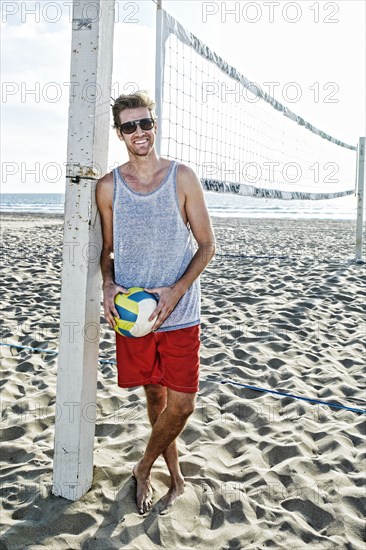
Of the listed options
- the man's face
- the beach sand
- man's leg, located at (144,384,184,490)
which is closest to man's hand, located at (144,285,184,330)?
man's leg, located at (144,384,184,490)

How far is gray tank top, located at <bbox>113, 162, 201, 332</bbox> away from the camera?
200 centimetres

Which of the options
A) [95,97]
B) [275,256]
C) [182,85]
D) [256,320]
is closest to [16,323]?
[256,320]

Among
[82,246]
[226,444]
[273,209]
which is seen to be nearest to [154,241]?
[82,246]

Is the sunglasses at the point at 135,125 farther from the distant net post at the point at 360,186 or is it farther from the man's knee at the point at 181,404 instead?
the distant net post at the point at 360,186

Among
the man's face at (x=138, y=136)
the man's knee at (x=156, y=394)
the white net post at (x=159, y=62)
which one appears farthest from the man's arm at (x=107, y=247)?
the white net post at (x=159, y=62)

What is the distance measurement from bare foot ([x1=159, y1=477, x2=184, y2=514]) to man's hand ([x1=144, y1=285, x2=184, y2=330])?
2.42 feet

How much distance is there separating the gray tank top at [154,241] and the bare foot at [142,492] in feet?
2.23

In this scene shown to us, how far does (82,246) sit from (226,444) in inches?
50.0

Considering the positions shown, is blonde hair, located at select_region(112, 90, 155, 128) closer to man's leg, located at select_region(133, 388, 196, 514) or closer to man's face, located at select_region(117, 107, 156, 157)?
man's face, located at select_region(117, 107, 156, 157)

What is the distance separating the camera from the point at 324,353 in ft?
12.6

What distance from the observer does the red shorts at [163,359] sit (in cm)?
204

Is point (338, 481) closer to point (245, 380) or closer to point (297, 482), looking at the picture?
point (297, 482)

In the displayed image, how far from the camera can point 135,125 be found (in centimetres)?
198

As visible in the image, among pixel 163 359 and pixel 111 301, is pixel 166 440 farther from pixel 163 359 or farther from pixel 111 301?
pixel 111 301
